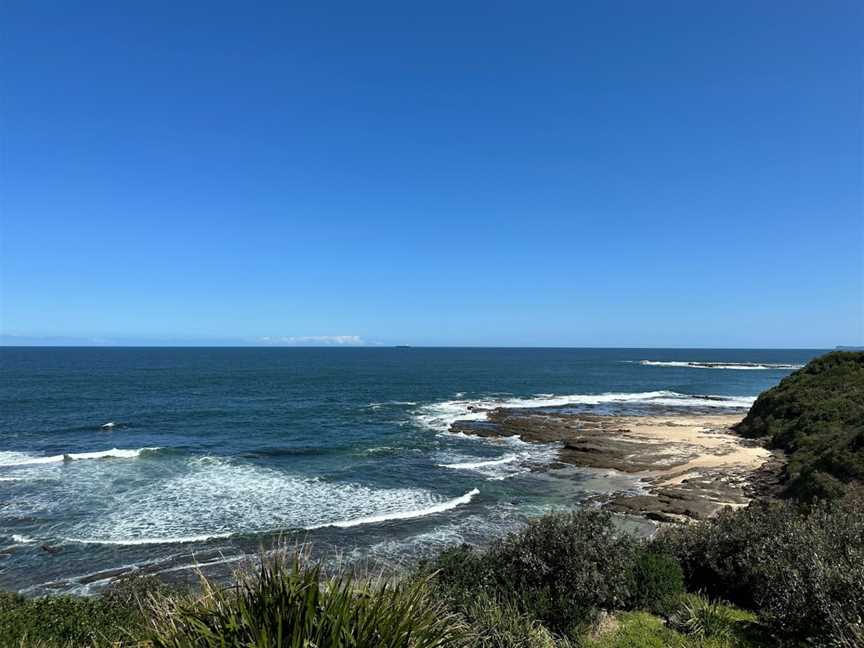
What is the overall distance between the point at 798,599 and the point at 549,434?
1440 inches

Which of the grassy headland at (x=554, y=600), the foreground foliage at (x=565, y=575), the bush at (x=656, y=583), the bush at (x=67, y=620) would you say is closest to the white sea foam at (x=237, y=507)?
the grassy headland at (x=554, y=600)

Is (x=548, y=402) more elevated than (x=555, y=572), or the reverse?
(x=555, y=572)

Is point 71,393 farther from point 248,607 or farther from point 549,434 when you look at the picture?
point 248,607

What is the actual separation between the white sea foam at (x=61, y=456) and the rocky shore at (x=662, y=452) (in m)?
26.4

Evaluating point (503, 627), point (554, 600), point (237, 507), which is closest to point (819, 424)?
point (554, 600)

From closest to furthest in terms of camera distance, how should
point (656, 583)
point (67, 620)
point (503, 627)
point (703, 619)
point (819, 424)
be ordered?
point (503, 627)
point (67, 620)
point (703, 619)
point (656, 583)
point (819, 424)

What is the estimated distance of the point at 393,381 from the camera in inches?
3733

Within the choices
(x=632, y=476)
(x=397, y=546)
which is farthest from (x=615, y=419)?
(x=397, y=546)

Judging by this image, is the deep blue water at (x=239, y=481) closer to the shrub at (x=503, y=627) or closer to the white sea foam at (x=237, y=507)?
the white sea foam at (x=237, y=507)

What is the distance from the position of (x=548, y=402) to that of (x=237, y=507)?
49830mm

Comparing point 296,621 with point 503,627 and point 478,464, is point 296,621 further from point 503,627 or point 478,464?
point 478,464

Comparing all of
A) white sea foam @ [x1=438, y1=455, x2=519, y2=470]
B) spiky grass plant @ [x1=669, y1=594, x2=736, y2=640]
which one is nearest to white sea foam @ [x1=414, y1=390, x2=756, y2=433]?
white sea foam @ [x1=438, y1=455, x2=519, y2=470]

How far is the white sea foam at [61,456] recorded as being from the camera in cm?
3397

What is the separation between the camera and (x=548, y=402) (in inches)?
2714
